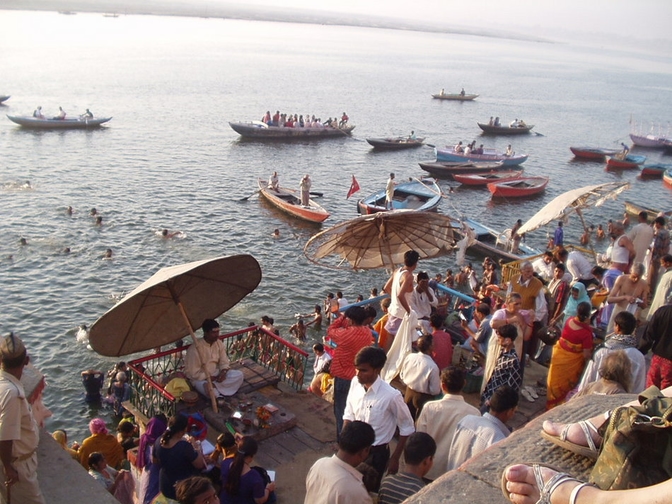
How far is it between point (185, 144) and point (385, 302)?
3995 centimetres

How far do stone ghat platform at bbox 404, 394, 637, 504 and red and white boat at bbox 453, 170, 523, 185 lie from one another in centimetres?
3506

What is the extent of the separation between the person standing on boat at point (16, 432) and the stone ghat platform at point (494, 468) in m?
3.19

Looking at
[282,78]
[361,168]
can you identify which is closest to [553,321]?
[361,168]

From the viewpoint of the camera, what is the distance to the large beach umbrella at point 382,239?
1014 cm

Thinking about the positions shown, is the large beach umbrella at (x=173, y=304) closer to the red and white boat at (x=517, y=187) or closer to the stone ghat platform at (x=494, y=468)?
the stone ghat platform at (x=494, y=468)

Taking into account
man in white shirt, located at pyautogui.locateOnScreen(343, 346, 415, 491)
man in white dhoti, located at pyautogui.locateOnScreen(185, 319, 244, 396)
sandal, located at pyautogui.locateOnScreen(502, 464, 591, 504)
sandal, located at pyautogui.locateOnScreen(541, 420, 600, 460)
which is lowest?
man in white dhoti, located at pyautogui.locateOnScreen(185, 319, 244, 396)

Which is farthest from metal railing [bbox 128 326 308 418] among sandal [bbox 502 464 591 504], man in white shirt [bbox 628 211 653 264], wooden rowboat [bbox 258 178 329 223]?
wooden rowboat [bbox 258 178 329 223]

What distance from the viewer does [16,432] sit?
494 centimetres

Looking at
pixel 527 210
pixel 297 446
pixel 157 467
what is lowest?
pixel 527 210

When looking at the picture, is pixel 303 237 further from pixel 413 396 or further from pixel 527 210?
pixel 413 396

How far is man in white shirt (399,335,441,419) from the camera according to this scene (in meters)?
6.98

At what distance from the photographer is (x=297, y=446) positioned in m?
7.96

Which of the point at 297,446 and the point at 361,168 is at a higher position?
the point at 297,446

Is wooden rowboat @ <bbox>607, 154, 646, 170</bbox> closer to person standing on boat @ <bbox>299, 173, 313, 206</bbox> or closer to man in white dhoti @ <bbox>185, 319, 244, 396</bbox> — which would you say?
person standing on boat @ <bbox>299, 173, 313, 206</bbox>
